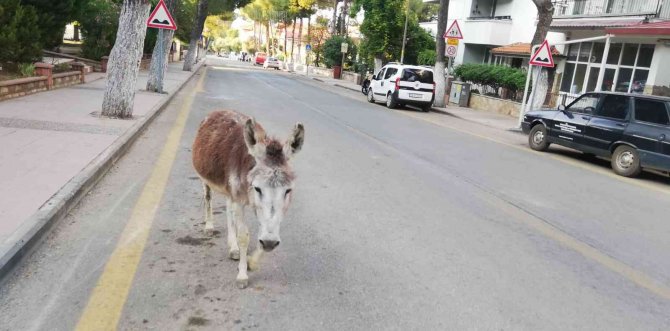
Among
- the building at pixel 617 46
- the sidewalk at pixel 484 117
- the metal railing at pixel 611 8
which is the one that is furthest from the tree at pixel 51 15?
the metal railing at pixel 611 8

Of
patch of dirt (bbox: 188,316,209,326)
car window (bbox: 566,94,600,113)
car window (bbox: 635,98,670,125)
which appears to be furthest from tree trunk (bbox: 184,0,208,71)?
patch of dirt (bbox: 188,316,209,326)

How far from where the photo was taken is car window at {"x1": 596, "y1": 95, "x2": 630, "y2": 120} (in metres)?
11.7

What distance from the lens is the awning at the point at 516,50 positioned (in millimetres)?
28288

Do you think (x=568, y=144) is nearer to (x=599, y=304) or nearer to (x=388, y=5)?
(x=599, y=304)

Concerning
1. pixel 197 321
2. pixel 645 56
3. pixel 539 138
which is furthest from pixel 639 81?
pixel 197 321

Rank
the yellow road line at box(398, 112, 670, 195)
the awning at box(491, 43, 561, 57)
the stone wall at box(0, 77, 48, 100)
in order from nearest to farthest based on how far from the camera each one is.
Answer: the yellow road line at box(398, 112, 670, 195), the stone wall at box(0, 77, 48, 100), the awning at box(491, 43, 561, 57)

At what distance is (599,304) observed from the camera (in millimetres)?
4449

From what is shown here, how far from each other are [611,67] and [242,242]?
2392cm

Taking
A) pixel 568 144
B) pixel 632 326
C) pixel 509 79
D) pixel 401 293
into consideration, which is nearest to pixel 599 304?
pixel 632 326

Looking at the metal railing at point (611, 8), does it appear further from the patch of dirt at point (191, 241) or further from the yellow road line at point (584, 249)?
the patch of dirt at point (191, 241)

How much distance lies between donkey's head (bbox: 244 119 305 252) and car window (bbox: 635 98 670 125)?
32.0 feet

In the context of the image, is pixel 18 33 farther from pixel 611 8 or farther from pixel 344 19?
pixel 344 19

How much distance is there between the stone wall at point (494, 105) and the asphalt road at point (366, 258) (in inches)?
571

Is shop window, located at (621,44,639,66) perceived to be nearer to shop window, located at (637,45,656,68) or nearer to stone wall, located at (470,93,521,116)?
shop window, located at (637,45,656,68)
